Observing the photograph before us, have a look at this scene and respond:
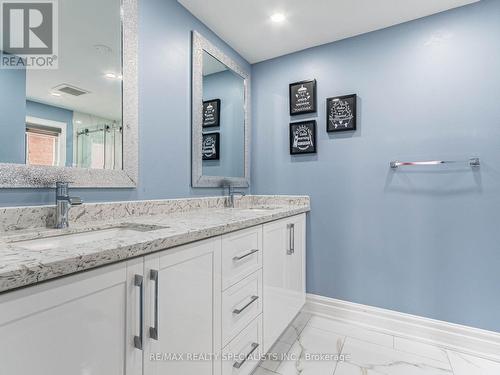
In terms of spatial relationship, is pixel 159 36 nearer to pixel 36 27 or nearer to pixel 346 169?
pixel 36 27

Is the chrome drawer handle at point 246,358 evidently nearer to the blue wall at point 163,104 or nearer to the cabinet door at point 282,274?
the cabinet door at point 282,274

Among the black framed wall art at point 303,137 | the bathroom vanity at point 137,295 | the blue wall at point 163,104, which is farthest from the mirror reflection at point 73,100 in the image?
the black framed wall art at point 303,137

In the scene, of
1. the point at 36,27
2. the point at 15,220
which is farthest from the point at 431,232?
the point at 36,27

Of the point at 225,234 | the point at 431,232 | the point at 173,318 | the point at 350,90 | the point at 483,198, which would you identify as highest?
the point at 350,90

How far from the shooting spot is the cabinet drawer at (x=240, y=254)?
1.14 m

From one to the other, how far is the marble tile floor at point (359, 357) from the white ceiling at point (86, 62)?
1715 millimetres

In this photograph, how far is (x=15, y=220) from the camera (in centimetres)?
97

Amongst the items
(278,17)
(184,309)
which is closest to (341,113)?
(278,17)

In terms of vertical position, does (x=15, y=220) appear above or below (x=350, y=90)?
below

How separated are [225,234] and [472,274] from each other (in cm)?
171

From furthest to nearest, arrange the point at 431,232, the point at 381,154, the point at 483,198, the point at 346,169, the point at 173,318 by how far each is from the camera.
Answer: the point at 346,169 → the point at 381,154 → the point at 431,232 → the point at 483,198 → the point at 173,318

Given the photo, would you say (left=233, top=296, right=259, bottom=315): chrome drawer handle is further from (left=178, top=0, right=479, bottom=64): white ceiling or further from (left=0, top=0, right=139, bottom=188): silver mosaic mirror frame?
(left=178, top=0, right=479, bottom=64): white ceiling

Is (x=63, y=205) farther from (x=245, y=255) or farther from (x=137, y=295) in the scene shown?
(x=245, y=255)

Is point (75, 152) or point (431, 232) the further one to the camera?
point (431, 232)
